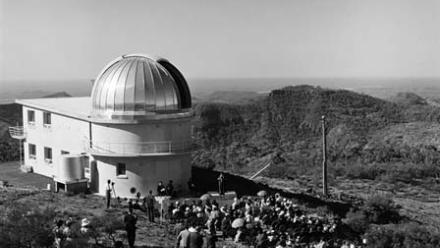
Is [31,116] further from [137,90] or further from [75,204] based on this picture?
[75,204]

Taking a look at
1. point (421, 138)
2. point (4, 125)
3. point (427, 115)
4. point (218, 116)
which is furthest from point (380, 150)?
point (4, 125)

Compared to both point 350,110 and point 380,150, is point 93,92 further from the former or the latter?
point 350,110

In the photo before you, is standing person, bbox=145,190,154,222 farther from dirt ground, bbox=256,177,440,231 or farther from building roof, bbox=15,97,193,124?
dirt ground, bbox=256,177,440,231

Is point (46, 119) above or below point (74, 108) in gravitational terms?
below

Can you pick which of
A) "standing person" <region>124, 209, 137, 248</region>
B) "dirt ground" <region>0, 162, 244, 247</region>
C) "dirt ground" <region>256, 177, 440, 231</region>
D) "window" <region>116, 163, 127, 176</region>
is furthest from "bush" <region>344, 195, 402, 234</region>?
"standing person" <region>124, 209, 137, 248</region>

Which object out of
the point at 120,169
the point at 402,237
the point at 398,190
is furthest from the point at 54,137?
the point at 398,190

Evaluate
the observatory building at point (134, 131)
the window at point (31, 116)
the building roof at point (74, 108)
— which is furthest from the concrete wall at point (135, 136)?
the window at point (31, 116)
